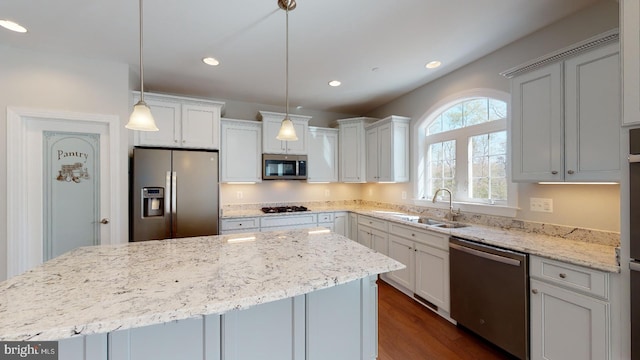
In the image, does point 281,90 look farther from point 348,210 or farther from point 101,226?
point 101,226

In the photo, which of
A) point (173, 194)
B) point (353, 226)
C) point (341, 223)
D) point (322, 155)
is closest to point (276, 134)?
point (322, 155)

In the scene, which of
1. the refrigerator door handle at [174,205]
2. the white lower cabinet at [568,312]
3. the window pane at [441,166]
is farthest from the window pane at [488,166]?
the refrigerator door handle at [174,205]

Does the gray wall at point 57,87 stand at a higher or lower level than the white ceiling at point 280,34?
lower

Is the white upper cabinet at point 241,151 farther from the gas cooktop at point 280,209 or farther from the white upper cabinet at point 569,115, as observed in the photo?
the white upper cabinet at point 569,115

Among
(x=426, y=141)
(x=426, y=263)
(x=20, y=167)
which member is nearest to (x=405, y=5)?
(x=426, y=141)

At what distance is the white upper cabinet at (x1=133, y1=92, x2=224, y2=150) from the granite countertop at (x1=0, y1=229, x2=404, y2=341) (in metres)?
1.79

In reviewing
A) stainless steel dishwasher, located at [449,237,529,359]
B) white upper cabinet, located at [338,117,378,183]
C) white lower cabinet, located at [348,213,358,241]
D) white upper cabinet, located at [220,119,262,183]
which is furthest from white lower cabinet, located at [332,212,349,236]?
stainless steel dishwasher, located at [449,237,529,359]

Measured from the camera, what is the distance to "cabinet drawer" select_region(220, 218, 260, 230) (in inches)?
128

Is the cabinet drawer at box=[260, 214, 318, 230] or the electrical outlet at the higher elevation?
the electrical outlet

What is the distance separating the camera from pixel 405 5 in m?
1.79

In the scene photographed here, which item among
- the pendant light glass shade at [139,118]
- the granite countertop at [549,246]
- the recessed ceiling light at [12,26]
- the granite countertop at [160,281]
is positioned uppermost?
the recessed ceiling light at [12,26]

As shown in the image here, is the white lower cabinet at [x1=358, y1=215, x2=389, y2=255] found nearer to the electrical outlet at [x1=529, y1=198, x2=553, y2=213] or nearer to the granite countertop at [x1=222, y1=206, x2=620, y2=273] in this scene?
the granite countertop at [x1=222, y1=206, x2=620, y2=273]

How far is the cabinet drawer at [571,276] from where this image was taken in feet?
4.58

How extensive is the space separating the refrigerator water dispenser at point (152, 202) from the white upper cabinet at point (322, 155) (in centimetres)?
209
